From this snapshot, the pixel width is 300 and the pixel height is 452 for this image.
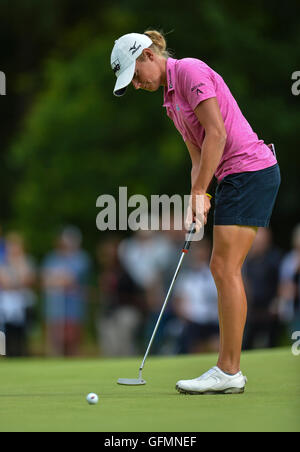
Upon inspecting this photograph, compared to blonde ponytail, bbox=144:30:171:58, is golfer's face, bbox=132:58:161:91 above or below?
below

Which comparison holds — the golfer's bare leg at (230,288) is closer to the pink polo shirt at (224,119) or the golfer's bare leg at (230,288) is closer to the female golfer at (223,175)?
the female golfer at (223,175)

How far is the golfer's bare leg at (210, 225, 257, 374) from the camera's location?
5324 mm

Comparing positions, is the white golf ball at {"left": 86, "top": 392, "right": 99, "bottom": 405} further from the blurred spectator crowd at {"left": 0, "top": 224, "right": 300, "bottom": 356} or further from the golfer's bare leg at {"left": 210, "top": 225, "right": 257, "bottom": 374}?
the blurred spectator crowd at {"left": 0, "top": 224, "right": 300, "bottom": 356}

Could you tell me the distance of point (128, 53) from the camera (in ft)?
17.9

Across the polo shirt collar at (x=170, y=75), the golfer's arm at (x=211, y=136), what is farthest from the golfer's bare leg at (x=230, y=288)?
the polo shirt collar at (x=170, y=75)

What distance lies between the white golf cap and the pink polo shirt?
19 centimetres

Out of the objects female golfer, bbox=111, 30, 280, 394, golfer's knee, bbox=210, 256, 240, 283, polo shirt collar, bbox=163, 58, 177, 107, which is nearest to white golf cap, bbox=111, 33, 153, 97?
female golfer, bbox=111, 30, 280, 394

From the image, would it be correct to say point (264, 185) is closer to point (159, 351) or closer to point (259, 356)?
point (259, 356)

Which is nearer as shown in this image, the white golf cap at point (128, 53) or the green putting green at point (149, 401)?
the green putting green at point (149, 401)

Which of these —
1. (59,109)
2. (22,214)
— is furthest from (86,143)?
(22,214)

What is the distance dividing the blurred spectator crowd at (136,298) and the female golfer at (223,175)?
18.1ft

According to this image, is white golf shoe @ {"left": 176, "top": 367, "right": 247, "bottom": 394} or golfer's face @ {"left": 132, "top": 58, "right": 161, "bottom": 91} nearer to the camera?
white golf shoe @ {"left": 176, "top": 367, "right": 247, "bottom": 394}

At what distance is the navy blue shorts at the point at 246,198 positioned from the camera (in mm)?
5344

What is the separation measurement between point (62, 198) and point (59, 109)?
6.43 feet
